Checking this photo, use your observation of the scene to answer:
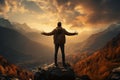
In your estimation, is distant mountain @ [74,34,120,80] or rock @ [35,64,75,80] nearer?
rock @ [35,64,75,80]

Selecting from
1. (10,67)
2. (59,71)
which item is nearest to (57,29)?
(59,71)

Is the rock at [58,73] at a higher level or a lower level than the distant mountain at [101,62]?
lower

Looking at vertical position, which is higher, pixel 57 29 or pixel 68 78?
pixel 57 29

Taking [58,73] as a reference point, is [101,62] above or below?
above

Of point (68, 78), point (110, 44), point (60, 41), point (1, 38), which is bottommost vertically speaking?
point (68, 78)

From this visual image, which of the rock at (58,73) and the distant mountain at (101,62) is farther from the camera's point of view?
the distant mountain at (101,62)

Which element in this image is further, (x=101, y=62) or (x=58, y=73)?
(x=101, y=62)

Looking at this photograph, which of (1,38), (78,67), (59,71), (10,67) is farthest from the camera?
(1,38)

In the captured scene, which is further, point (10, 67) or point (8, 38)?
point (8, 38)

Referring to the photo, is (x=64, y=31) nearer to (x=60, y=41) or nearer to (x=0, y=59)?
(x=60, y=41)

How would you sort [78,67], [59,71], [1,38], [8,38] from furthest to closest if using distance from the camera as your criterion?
[8,38], [1,38], [78,67], [59,71]

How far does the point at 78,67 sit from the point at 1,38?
11488cm

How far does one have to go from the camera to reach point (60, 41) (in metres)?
16.6

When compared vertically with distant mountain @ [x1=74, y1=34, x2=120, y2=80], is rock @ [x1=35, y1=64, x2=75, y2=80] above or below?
below
